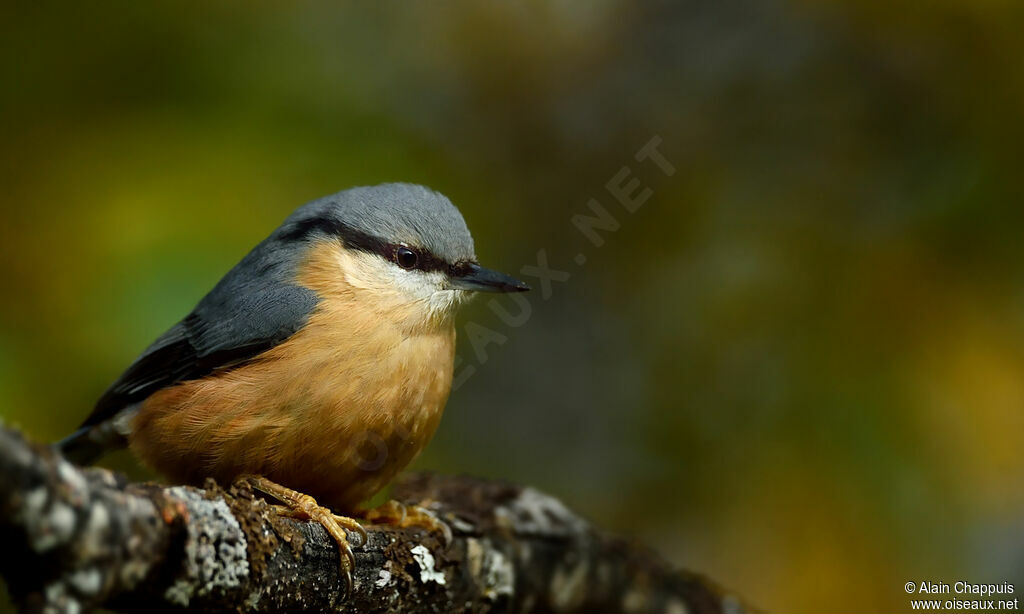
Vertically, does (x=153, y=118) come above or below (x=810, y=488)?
above

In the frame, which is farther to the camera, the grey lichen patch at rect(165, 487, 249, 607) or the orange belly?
the orange belly

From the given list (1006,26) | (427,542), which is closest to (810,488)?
(427,542)

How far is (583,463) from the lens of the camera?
4.20 m

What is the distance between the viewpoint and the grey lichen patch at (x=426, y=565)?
7.44 feet

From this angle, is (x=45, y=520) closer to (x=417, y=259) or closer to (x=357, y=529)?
(x=357, y=529)

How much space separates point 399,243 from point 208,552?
1.41 metres

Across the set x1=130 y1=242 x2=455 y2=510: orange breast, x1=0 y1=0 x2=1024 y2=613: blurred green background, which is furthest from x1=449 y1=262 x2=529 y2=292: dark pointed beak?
x1=0 y1=0 x2=1024 y2=613: blurred green background

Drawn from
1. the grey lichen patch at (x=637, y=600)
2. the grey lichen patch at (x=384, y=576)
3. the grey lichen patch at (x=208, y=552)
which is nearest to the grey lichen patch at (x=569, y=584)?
the grey lichen patch at (x=637, y=600)

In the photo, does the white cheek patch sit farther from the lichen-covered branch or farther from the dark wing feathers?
the lichen-covered branch

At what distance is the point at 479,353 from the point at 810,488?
5.23 ft

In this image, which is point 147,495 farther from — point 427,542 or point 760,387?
point 760,387

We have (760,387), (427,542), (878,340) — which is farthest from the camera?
(760,387)

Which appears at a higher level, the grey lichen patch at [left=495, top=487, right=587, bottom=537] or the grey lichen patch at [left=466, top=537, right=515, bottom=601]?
the grey lichen patch at [left=495, top=487, right=587, bottom=537]

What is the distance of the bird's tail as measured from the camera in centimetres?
279
